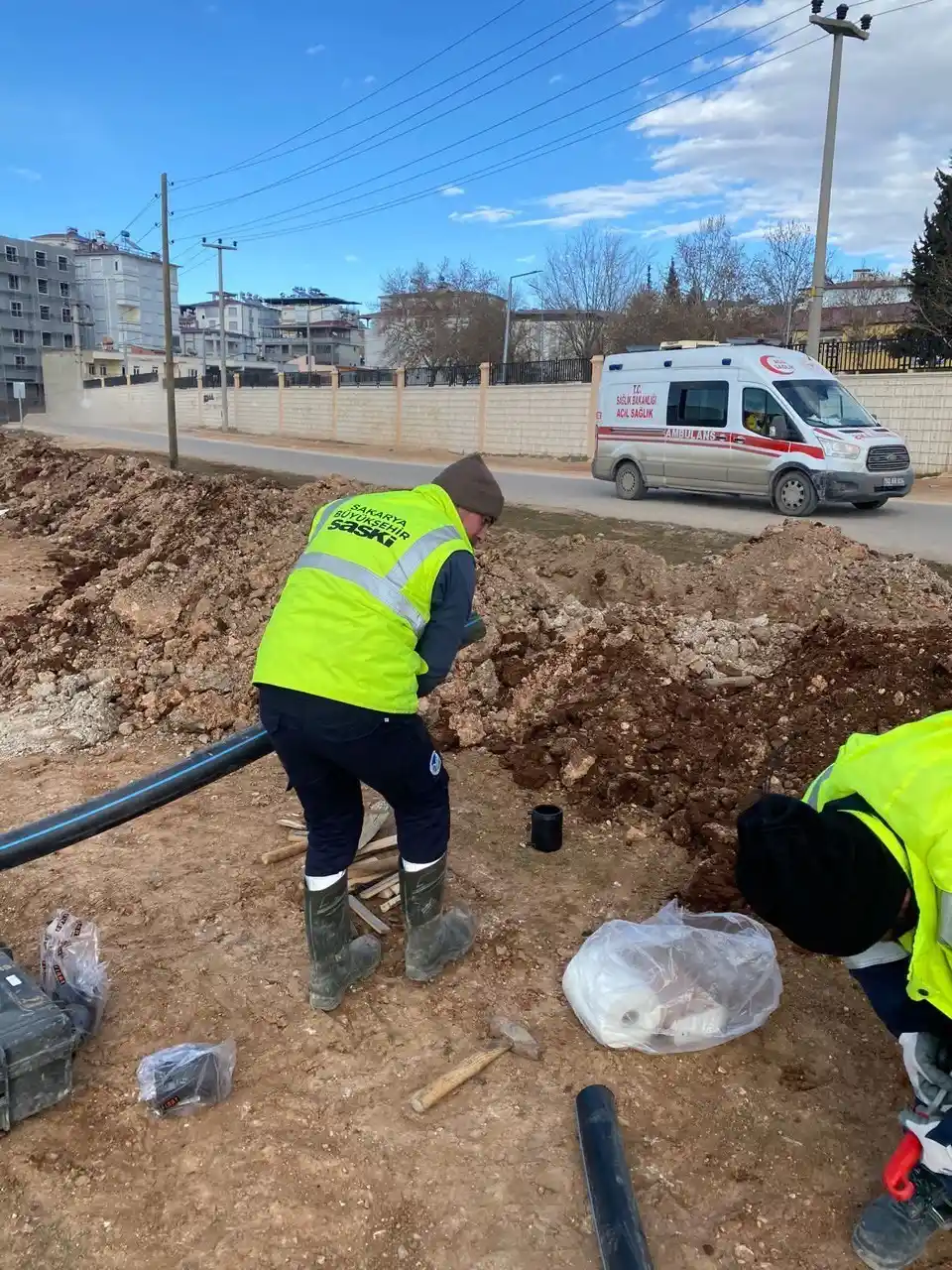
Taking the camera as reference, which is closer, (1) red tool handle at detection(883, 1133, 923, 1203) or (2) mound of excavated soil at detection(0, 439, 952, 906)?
(1) red tool handle at detection(883, 1133, 923, 1203)

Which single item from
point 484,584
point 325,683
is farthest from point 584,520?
point 325,683

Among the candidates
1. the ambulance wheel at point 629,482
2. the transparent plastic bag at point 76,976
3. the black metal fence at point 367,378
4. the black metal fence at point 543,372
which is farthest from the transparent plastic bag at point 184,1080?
the black metal fence at point 367,378

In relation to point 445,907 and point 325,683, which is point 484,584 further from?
point 325,683

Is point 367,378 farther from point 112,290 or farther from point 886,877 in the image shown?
point 112,290

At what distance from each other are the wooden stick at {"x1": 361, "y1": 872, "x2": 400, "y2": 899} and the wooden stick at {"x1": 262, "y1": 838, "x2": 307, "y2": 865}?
0.44 m

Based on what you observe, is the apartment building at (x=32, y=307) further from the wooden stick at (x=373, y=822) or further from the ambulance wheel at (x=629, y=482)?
the wooden stick at (x=373, y=822)

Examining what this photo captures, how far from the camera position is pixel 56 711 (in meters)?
6.44

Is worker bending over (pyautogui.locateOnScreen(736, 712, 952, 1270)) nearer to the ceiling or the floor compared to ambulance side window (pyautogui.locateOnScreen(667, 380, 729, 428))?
nearer to the floor

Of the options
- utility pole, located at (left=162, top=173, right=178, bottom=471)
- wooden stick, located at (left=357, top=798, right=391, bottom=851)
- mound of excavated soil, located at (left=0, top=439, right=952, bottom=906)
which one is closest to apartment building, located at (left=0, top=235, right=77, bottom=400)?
utility pole, located at (left=162, top=173, right=178, bottom=471)

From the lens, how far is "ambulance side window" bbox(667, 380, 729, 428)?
593 inches

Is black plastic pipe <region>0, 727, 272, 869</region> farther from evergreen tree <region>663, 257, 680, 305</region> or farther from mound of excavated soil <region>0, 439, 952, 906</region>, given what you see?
evergreen tree <region>663, 257, 680, 305</region>

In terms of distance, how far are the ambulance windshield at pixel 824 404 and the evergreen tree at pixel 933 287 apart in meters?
11.5

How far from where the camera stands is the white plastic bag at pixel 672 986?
2.97 meters

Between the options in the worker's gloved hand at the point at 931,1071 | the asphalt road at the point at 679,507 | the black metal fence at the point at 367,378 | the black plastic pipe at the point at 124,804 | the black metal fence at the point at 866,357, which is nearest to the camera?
the worker's gloved hand at the point at 931,1071
